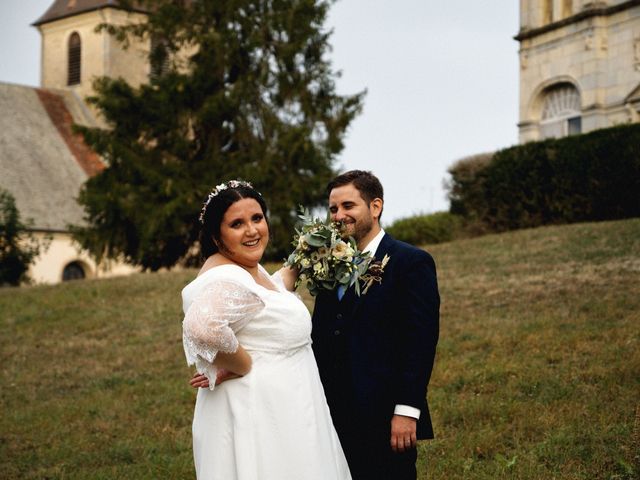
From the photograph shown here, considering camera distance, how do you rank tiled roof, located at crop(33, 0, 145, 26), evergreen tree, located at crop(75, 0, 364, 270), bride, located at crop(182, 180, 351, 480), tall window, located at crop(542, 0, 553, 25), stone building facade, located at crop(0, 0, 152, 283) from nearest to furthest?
bride, located at crop(182, 180, 351, 480)
tall window, located at crop(542, 0, 553, 25)
evergreen tree, located at crop(75, 0, 364, 270)
stone building facade, located at crop(0, 0, 152, 283)
tiled roof, located at crop(33, 0, 145, 26)

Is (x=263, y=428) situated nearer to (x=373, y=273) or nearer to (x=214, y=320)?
(x=214, y=320)

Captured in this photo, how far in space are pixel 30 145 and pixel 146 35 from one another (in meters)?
18.1

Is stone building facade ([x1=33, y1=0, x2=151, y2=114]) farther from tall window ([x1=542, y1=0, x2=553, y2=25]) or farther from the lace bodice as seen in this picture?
the lace bodice

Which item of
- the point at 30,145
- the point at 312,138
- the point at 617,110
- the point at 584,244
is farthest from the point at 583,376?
the point at 30,145

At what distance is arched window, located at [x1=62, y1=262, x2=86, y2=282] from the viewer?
4063 cm

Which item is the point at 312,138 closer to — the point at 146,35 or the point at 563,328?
the point at 146,35

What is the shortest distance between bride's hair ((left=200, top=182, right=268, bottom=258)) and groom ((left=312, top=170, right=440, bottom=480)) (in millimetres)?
590

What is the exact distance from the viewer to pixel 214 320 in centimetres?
386

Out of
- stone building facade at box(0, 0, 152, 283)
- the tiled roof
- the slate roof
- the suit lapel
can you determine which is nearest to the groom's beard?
the suit lapel

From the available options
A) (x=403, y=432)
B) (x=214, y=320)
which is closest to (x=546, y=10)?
(x=403, y=432)

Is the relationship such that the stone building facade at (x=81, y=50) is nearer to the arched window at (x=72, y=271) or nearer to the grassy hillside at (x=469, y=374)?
the arched window at (x=72, y=271)

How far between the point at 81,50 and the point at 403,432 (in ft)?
158

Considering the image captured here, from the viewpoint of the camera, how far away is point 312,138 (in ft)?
86.8

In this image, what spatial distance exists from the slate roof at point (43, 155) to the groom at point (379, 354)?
35234 millimetres
